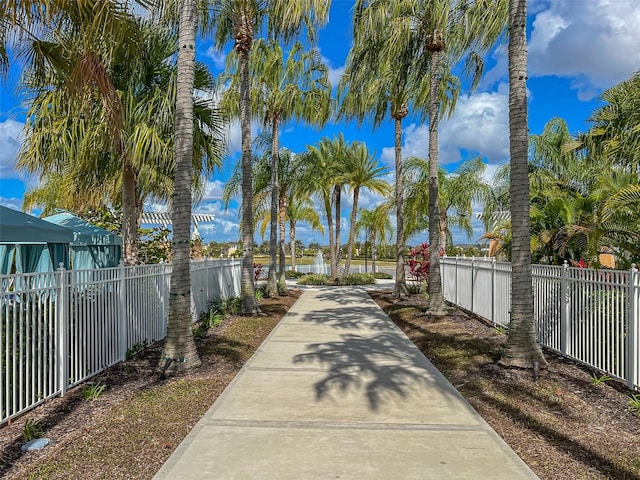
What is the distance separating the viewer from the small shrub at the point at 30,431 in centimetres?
467

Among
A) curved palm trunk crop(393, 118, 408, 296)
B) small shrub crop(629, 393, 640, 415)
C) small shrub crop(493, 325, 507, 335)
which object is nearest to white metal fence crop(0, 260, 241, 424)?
small shrub crop(629, 393, 640, 415)

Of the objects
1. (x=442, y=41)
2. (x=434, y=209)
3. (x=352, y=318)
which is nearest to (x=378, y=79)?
(x=442, y=41)

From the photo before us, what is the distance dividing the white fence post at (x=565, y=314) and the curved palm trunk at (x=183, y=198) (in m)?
5.80

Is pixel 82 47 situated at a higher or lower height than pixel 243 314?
higher

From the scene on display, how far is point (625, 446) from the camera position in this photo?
4668 millimetres

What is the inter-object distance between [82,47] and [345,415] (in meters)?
5.86

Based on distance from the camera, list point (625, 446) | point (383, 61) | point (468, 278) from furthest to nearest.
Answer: point (468, 278), point (383, 61), point (625, 446)

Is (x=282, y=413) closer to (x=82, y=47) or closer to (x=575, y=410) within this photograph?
(x=575, y=410)

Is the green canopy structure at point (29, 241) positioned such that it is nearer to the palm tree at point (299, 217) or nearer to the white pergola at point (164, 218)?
the white pergola at point (164, 218)

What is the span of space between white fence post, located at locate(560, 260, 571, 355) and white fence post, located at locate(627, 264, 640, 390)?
1.74 metres

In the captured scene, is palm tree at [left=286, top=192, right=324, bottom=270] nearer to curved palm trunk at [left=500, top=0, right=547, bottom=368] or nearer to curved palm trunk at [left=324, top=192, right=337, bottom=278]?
curved palm trunk at [left=324, top=192, right=337, bottom=278]

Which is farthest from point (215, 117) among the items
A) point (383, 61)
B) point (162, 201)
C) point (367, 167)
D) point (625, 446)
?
point (367, 167)

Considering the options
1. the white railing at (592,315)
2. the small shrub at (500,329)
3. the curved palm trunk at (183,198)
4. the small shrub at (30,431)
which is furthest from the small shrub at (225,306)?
the small shrub at (30,431)

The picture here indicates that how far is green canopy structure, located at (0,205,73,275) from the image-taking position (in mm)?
9773
